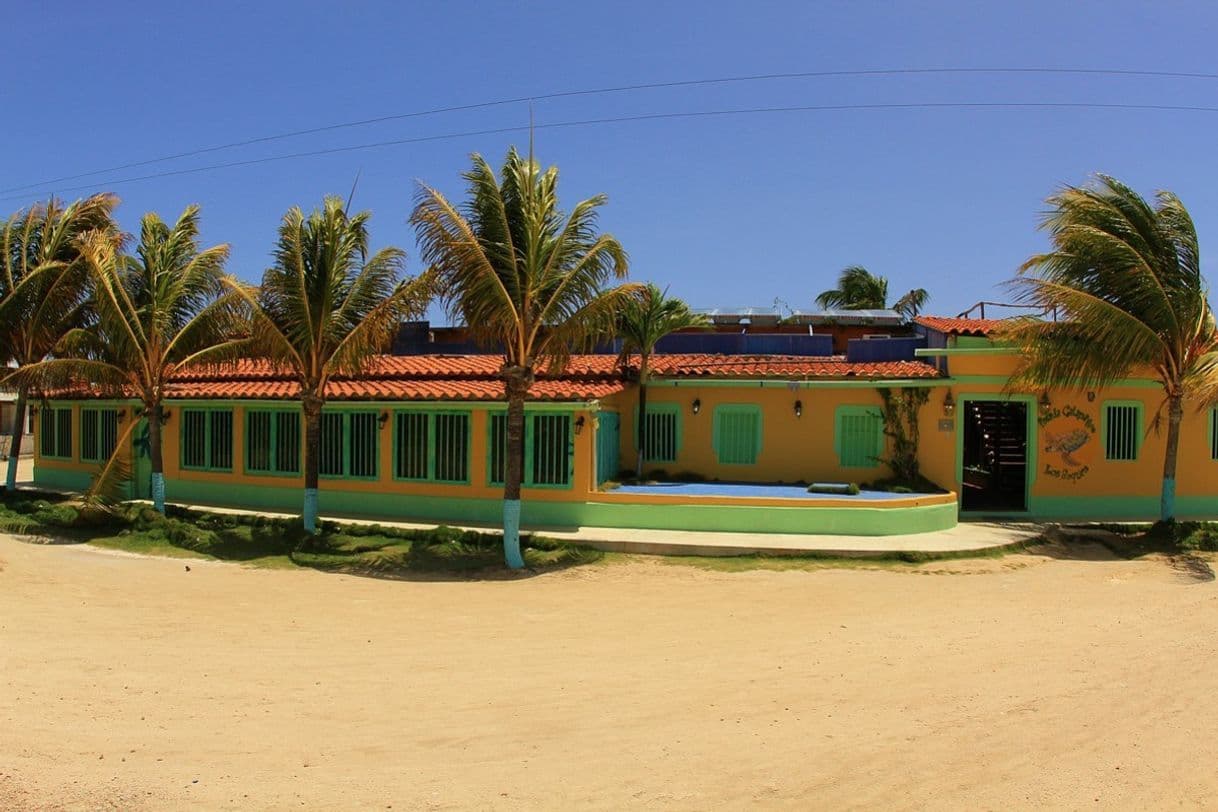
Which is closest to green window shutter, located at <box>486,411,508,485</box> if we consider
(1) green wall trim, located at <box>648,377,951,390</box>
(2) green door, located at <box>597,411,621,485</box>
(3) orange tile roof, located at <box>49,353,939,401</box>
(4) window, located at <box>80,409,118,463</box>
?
(3) orange tile roof, located at <box>49,353,939,401</box>

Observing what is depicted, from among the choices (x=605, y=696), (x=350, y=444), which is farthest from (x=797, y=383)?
(x=605, y=696)

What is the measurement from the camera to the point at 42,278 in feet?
59.1

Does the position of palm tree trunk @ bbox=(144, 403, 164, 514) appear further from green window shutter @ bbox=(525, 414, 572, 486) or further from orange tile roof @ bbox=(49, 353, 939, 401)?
green window shutter @ bbox=(525, 414, 572, 486)

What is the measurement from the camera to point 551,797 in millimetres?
5012

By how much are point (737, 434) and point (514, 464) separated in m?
6.44

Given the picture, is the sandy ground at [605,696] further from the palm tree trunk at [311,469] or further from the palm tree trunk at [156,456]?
the palm tree trunk at [156,456]

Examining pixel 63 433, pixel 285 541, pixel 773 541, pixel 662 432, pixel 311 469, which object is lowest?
pixel 285 541

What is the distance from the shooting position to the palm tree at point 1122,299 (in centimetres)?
1445

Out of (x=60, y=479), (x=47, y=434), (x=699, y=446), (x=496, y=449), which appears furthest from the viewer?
(x=47, y=434)

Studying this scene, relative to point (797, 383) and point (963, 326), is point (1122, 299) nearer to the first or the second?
point (963, 326)

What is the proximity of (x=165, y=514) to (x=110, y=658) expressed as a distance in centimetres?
996

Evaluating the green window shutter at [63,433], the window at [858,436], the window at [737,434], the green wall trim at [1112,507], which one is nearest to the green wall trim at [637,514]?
the window at [858,436]

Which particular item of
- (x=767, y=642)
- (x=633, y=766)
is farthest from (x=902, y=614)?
(x=633, y=766)

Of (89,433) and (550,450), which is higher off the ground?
(550,450)
